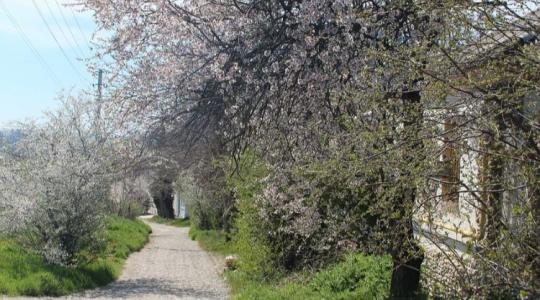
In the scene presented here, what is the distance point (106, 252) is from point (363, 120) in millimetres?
15232

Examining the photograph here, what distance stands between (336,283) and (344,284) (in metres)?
0.19

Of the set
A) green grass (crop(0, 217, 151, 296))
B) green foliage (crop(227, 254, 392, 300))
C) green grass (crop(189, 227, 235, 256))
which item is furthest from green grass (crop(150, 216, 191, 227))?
green foliage (crop(227, 254, 392, 300))

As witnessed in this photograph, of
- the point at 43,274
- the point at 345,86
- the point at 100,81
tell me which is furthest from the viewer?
the point at 43,274

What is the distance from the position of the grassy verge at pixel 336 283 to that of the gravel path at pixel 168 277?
1409 mm

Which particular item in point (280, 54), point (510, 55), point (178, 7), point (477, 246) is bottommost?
point (477, 246)

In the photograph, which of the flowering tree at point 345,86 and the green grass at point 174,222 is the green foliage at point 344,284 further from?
the green grass at point 174,222

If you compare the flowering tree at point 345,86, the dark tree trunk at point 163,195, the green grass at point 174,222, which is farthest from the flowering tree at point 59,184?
the green grass at point 174,222

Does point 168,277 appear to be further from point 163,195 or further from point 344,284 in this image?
point 163,195

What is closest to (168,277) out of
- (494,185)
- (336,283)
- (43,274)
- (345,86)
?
(43,274)

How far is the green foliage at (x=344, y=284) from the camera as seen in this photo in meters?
10.2

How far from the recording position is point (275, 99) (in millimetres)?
8000

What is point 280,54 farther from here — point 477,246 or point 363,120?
point 477,246

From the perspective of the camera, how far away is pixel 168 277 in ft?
61.2

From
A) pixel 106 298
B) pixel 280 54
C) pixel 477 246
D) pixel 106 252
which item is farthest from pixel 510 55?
pixel 106 252
